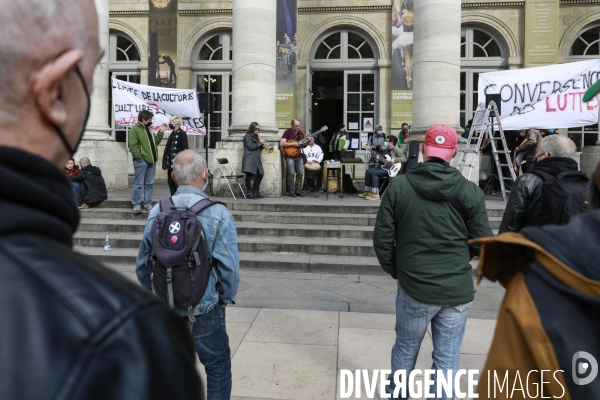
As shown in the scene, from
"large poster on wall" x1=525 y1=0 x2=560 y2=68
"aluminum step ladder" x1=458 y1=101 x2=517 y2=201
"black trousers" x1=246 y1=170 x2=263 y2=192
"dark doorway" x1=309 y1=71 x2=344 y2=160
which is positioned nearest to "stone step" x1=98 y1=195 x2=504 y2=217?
"black trousers" x1=246 y1=170 x2=263 y2=192

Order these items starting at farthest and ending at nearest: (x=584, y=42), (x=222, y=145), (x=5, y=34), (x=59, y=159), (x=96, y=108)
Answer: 1. (x=584, y=42)
2. (x=96, y=108)
3. (x=222, y=145)
4. (x=59, y=159)
5. (x=5, y=34)

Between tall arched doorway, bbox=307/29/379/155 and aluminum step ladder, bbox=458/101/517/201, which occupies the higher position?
tall arched doorway, bbox=307/29/379/155

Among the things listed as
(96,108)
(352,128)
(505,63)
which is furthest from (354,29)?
(96,108)

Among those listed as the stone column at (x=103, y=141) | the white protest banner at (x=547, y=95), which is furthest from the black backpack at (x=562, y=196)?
the stone column at (x=103, y=141)

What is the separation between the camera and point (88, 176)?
10.4 metres

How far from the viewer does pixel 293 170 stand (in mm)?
11844

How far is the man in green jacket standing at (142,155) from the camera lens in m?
9.61

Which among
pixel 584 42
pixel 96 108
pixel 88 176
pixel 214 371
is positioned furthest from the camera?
pixel 584 42

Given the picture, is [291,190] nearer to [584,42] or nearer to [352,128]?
[352,128]

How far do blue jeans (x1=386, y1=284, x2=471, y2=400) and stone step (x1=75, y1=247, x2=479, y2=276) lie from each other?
426 centimetres

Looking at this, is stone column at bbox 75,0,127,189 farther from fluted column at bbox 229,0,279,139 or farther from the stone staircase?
fluted column at bbox 229,0,279,139

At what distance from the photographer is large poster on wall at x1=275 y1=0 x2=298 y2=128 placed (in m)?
15.4

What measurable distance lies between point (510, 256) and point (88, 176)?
10237 mm

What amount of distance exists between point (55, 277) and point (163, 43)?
711 inches
